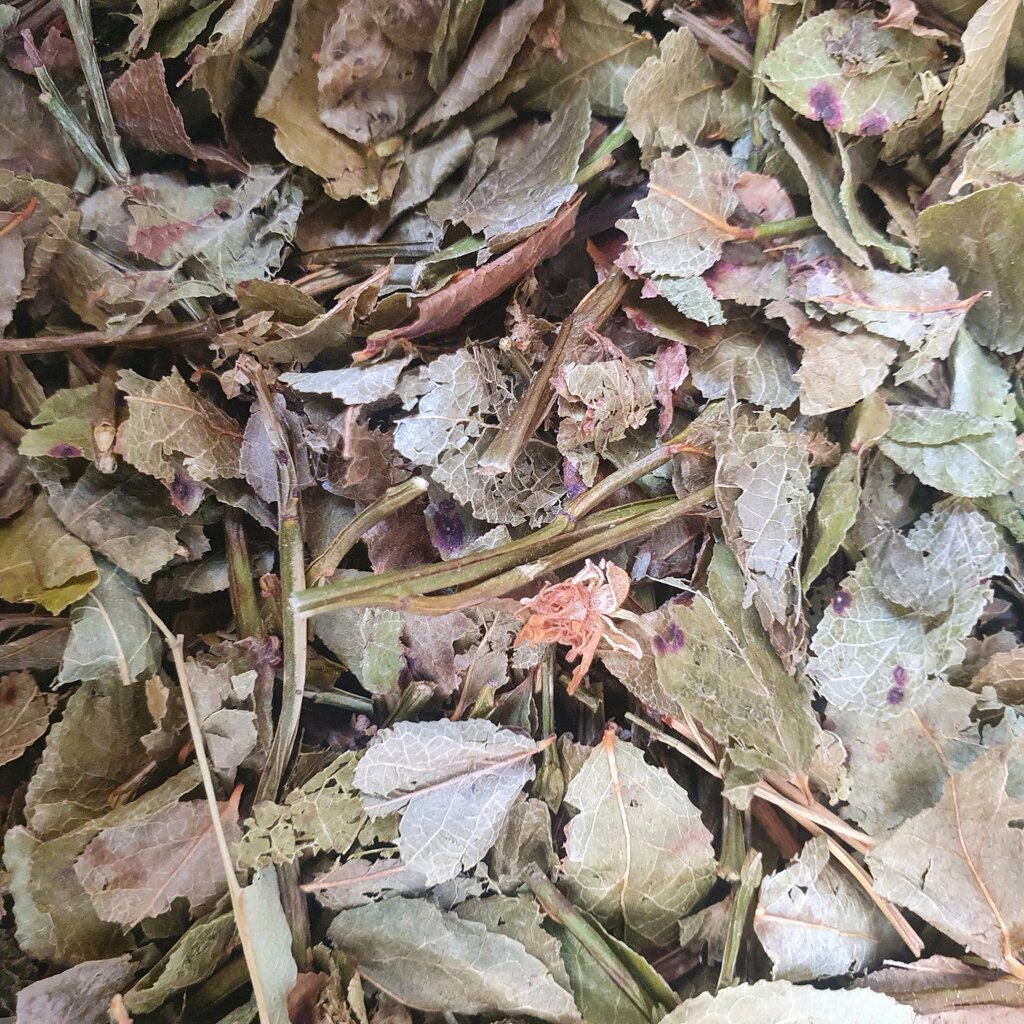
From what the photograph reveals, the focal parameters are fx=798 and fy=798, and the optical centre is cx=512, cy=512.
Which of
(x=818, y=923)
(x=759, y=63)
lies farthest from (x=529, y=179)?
(x=818, y=923)

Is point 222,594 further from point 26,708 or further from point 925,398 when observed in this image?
point 925,398

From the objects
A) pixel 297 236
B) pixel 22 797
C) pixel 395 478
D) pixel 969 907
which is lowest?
pixel 969 907

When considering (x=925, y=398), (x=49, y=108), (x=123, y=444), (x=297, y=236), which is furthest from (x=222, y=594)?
(x=925, y=398)

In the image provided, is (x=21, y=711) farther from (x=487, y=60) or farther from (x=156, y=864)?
(x=487, y=60)

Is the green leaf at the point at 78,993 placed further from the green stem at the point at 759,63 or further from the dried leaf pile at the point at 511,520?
the green stem at the point at 759,63

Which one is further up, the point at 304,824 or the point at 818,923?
the point at 304,824

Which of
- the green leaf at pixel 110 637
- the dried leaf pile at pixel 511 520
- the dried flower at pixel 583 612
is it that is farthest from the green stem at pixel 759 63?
the green leaf at pixel 110 637
